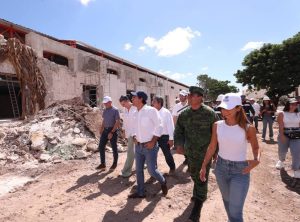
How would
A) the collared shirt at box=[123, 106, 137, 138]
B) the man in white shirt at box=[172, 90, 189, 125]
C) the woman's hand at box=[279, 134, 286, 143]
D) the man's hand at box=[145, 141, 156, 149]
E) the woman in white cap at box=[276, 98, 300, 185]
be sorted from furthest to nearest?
the man in white shirt at box=[172, 90, 189, 125]
the collared shirt at box=[123, 106, 137, 138]
the woman's hand at box=[279, 134, 286, 143]
the woman in white cap at box=[276, 98, 300, 185]
the man's hand at box=[145, 141, 156, 149]

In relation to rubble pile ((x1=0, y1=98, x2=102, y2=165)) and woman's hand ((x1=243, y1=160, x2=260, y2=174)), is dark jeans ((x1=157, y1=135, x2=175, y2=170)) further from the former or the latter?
woman's hand ((x1=243, y1=160, x2=260, y2=174))

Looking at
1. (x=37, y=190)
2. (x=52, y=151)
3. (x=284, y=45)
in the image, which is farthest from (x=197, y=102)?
(x=284, y=45)

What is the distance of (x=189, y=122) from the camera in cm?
393

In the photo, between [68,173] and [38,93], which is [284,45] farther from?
[68,173]

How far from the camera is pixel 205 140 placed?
3.84 meters

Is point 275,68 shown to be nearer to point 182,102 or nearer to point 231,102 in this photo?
point 182,102

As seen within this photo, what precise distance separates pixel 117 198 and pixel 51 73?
868cm

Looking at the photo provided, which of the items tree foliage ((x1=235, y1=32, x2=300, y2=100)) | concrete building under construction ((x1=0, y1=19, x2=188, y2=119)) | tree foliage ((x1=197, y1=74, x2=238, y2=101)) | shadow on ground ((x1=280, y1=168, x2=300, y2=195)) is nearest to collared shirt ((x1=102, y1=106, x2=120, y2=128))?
shadow on ground ((x1=280, y1=168, x2=300, y2=195))

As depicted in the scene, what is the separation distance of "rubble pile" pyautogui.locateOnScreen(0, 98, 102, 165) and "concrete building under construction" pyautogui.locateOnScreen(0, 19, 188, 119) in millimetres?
1635

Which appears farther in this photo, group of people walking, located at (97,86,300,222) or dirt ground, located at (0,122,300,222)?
dirt ground, located at (0,122,300,222)

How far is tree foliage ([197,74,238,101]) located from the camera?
56500mm

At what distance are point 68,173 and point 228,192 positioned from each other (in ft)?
15.6

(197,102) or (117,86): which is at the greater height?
(117,86)

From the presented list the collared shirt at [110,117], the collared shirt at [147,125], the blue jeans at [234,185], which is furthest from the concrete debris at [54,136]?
the blue jeans at [234,185]
